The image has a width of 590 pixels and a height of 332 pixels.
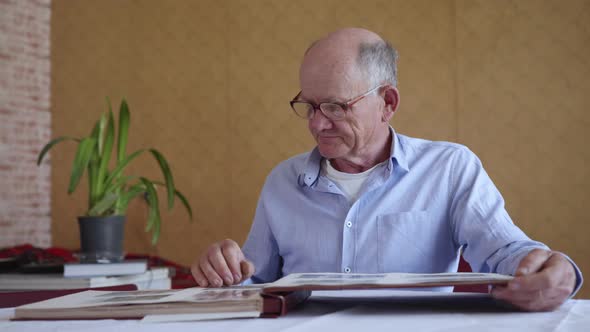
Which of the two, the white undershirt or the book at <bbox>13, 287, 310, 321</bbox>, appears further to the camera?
the white undershirt

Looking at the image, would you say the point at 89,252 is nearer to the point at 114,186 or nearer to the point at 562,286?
the point at 114,186

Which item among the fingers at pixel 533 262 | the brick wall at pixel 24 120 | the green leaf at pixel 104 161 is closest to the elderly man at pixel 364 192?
the fingers at pixel 533 262

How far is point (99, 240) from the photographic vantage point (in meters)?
2.57

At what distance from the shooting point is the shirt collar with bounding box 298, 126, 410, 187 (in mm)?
1671

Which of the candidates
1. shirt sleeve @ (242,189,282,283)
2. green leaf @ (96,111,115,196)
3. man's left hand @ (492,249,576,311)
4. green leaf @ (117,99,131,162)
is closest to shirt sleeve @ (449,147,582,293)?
man's left hand @ (492,249,576,311)

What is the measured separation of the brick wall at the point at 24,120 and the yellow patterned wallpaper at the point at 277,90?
0.08m

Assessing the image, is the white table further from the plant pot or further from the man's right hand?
the plant pot

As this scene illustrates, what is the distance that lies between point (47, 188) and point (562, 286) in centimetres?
395

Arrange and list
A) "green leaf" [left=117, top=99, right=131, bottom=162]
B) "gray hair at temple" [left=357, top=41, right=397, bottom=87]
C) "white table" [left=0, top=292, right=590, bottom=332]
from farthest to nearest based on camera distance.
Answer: "green leaf" [left=117, top=99, right=131, bottom=162] < "gray hair at temple" [left=357, top=41, right=397, bottom=87] < "white table" [left=0, top=292, right=590, bottom=332]

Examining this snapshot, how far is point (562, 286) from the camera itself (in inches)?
37.7

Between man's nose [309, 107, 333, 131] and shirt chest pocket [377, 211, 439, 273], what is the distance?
0.87ft

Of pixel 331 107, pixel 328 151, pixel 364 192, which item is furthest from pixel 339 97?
pixel 364 192

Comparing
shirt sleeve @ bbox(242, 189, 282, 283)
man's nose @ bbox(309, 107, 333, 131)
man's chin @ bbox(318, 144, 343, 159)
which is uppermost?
man's nose @ bbox(309, 107, 333, 131)

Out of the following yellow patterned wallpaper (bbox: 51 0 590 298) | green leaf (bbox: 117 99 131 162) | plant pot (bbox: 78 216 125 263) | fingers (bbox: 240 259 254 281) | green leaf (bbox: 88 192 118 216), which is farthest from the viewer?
yellow patterned wallpaper (bbox: 51 0 590 298)
